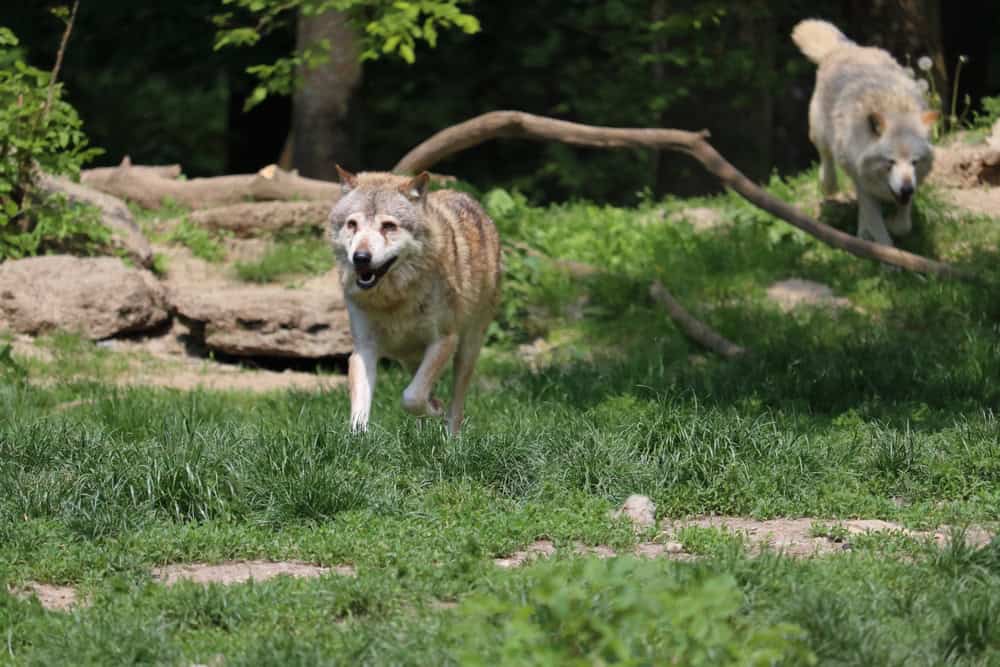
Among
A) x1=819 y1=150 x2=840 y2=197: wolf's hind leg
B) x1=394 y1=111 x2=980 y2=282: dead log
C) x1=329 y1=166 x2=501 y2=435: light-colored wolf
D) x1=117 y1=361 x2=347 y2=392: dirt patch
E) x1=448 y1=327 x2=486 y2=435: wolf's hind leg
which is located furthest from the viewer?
x1=819 y1=150 x2=840 y2=197: wolf's hind leg

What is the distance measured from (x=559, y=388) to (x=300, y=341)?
3.20 meters

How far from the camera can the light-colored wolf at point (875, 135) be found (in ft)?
38.9

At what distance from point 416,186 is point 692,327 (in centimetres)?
381

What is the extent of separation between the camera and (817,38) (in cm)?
1430

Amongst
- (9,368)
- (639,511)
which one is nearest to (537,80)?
(9,368)

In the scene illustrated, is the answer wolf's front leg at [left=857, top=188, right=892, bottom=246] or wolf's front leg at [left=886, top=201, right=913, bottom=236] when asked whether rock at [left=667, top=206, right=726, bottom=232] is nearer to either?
wolf's front leg at [left=857, top=188, right=892, bottom=246]

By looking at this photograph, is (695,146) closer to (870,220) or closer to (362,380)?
(870,220)

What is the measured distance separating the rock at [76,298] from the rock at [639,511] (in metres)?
6.66

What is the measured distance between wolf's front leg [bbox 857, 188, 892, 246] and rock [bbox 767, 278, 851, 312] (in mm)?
631

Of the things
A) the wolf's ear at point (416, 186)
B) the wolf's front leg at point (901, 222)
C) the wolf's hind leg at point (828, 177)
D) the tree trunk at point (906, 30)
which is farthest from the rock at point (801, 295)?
the wolf's ear at point (416, 186)

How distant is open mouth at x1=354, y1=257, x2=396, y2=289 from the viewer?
746cm

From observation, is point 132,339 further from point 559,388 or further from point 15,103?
point 559,388

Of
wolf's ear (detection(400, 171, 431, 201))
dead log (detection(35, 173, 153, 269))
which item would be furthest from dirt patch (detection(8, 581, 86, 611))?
dead log (detection(35, 173, 153, 269))

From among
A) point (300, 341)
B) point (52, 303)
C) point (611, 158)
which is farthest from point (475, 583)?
point (611, 158)
